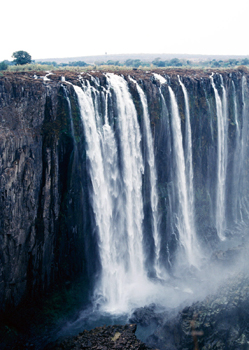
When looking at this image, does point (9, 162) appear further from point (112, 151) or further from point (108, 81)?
point (108, 81)

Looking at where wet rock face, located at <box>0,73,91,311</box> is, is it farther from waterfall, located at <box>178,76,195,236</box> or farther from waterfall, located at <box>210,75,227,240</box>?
waterfall, located at <box>210,75,227,240</box>

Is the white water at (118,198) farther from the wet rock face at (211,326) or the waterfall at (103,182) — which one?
the wet rock face at (211,326)

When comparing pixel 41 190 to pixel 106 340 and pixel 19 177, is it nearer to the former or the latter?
pixel 19 177

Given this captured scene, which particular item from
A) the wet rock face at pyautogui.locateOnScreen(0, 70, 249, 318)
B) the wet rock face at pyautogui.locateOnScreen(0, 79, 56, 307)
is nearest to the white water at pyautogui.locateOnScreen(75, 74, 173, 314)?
the wet rock face at pyautogui.locateOnScreen(0, 70, 249, 318)

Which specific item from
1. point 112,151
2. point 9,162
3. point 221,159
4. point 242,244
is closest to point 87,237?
point 112,151

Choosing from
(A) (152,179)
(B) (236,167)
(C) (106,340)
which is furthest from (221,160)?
(C) (106,340)

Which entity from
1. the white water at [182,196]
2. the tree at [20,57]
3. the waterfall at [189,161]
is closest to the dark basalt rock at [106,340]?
the white water at [182,196]
